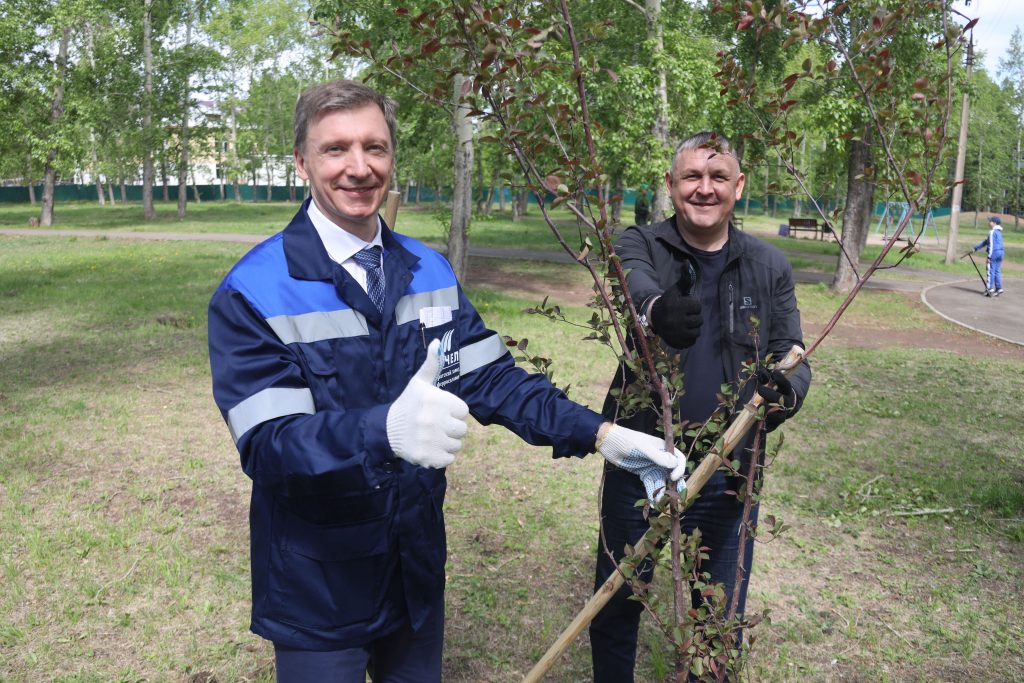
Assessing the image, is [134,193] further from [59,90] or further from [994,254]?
[994,254]

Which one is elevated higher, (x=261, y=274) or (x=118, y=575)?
(x=261, y=274)

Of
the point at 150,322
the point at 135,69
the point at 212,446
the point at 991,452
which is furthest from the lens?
the point at 135,69

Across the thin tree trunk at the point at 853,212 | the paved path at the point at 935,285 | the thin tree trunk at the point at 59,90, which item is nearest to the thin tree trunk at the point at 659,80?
the thin tree trunk at the point at 853,212

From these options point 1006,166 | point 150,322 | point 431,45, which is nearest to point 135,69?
point 150,322

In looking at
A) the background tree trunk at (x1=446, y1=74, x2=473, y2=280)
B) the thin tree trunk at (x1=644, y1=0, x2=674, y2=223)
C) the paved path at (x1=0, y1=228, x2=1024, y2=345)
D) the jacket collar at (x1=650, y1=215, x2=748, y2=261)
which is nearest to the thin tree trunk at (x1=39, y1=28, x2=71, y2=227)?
the paved path at (x1=0, y1=228, x2=1024, y2=345)

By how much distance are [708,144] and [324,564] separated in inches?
64.6

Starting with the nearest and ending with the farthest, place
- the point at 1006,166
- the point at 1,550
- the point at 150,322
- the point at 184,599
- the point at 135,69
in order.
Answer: the point at 184,599, the point at 1,550, the point at 150,322, the point at 135,69, the point at 1006,166

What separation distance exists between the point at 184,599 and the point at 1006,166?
6117cm

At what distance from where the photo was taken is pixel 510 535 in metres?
5.11

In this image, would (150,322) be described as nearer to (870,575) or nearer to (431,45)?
(870,575)

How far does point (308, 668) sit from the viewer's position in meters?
2.03

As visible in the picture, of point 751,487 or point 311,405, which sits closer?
point 311,405

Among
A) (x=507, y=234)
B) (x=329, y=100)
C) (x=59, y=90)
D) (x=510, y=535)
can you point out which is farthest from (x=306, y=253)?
(x=59, y=90)

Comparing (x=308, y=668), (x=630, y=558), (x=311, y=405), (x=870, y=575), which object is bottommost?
(x=870, y=575)
